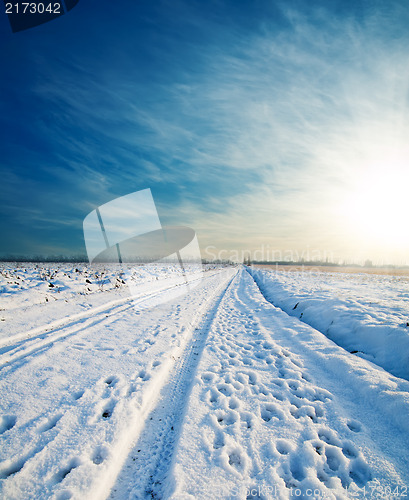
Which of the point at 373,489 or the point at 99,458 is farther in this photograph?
the point at 99,458

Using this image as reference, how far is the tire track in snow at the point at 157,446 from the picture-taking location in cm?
222

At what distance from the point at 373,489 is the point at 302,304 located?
25.2 ft

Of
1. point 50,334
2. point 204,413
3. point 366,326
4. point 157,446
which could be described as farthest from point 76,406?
point 366,326

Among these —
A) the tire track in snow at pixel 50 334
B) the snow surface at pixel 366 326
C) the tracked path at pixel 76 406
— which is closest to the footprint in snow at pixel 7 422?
the tracked path at pixel 76 406

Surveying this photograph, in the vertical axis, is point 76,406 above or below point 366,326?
below

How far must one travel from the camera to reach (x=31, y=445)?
8.40 ft

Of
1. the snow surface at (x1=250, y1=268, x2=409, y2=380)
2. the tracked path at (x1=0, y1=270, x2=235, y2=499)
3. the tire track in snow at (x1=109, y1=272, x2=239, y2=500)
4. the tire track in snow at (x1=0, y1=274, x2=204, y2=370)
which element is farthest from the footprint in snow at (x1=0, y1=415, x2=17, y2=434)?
the snow surface at (x1=250, y1=268, x2=409, y2=380)

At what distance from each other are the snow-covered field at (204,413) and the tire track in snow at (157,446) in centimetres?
1

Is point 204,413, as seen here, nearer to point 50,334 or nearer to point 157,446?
point 157,446

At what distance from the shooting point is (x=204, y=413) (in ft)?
10.5

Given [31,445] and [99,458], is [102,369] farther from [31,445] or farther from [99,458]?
[99,458]

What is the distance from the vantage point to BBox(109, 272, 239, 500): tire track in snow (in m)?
2.22

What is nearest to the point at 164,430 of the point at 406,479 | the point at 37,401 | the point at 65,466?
the point at 65,466

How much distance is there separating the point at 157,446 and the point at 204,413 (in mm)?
776
